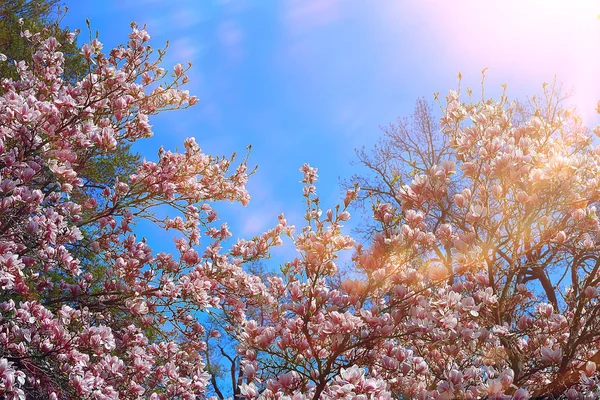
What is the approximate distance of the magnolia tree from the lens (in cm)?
330

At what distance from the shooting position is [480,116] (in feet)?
13.7

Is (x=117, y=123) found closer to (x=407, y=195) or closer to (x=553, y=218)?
(x=407, y=195)

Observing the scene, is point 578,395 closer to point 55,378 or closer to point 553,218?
point 553,218

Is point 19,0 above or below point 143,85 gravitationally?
above

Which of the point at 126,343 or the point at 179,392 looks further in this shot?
the point at 126,343

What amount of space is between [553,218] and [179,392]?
409 centimetres

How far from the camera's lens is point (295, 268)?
15.0 feet

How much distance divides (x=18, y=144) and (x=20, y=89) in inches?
50.5

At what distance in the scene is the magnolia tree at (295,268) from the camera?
3.30 m

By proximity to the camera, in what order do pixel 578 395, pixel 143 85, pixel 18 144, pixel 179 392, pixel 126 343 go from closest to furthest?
pixel 578 395, pixel 18 144, pixel 179 392, pixel 126 343, pixel 143 85

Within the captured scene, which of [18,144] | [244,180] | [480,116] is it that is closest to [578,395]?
[480,116]

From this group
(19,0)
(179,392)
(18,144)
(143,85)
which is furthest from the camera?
(19,0)

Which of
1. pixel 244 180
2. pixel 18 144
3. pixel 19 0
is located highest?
pixel 19 0

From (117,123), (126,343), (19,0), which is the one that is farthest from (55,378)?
(19,0)
